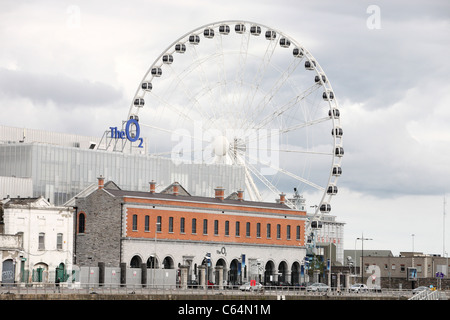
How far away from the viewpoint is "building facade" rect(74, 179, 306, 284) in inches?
4579

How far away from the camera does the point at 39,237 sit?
11100 centimetres

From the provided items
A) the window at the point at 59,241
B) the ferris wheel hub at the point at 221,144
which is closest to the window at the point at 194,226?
the ferris wheel hub at the point at 221,144

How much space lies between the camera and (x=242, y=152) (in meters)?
126

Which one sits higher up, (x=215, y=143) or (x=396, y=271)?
(x=215, y=143)

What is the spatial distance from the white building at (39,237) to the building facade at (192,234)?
3.87 meters

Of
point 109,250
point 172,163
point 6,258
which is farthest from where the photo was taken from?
point 172,163

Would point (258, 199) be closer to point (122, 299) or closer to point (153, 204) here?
point (153, 204)

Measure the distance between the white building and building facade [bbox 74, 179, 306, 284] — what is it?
3.87 m

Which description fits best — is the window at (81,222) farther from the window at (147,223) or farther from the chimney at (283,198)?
the chimney at (283,198)

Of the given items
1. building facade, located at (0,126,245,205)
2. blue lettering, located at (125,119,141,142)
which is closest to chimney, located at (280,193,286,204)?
building facade, located at (0,126,245,205)

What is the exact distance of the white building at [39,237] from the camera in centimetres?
10825

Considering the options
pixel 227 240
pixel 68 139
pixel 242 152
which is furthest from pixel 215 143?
pixel 68 139

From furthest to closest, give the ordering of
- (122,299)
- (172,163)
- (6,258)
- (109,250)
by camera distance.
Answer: (172,163)
(109,250)
(6,258)
(122,299)
